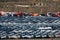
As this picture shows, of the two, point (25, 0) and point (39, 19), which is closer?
point (39, 19)

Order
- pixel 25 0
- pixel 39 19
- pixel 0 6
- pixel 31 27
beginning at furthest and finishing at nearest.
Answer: pixel 25 0 → pixel 0 6 → pixel 39 19 → pixel 31 27

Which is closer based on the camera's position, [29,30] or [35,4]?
[29,30]

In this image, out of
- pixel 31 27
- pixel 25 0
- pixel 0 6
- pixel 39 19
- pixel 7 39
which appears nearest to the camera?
pixel 7 39

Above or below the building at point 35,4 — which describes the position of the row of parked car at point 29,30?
above

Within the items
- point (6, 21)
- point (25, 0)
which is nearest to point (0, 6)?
point (25, 0)

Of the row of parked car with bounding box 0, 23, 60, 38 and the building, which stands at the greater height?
the row of parked car with bounding box 0, 23, 60, 38

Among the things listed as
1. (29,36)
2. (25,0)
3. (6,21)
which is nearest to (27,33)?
(29,36)

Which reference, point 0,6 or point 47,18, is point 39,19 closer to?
point 47,18

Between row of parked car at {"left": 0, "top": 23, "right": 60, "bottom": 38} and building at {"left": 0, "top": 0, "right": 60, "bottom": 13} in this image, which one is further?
building at {"left": 0, "top": 0, "right": 60, "bottom": 13}

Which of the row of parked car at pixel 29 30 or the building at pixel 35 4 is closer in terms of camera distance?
the row of parked car at pixel 29 30

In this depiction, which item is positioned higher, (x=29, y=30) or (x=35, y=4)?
(x=29, y=30)
